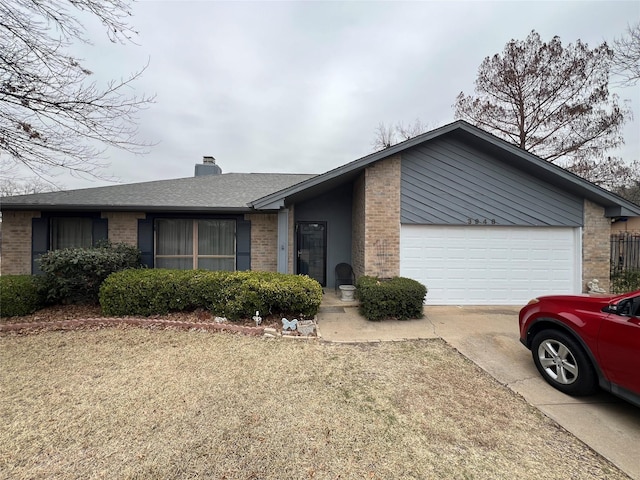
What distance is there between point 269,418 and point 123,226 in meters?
7.70

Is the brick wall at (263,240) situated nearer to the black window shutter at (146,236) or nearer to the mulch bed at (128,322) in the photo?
the mulch bed at (128,322)

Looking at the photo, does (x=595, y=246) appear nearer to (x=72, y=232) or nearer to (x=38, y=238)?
(x=72, y=232)

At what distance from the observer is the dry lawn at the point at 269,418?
2.20 metres

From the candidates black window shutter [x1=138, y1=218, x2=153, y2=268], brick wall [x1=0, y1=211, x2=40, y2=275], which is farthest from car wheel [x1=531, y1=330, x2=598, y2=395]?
brick wall [x1=0, y1=211, x2=40, y2=275]

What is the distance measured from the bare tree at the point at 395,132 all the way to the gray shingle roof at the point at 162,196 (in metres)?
11.4

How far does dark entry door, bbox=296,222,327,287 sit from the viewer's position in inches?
357

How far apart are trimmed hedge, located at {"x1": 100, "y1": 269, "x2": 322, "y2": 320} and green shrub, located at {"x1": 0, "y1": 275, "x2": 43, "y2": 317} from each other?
1565 mm

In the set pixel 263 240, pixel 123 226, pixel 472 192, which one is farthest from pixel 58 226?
pixel 472 192

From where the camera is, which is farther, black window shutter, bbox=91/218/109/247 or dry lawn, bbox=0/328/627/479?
black window shutter, bbox=91/218/109/247

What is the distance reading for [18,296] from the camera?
5789 mm

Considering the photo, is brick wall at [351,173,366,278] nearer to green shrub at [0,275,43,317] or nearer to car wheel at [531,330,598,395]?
car wheel at [531,330,598,395]

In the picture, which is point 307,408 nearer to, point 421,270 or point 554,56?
point 421,270

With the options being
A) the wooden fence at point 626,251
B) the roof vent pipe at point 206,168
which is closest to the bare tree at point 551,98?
the wooden fence at point 626,251

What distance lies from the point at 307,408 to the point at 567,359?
10.3 ft
